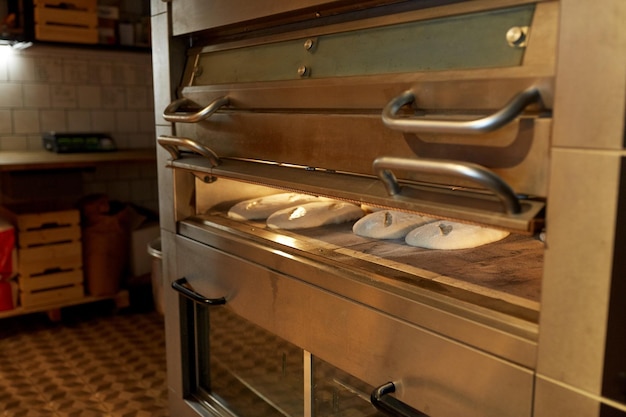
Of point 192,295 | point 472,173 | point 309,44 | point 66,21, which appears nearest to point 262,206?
point 192,295

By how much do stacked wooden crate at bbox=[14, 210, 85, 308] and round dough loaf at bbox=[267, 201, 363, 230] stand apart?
1811mm

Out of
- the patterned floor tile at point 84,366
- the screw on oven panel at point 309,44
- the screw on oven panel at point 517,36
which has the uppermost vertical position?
the screw on oven panel at point 309,44

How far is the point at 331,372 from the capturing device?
3.63 ft

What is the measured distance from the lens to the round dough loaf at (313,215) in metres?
1.32

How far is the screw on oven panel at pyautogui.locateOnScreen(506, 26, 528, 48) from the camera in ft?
2.38

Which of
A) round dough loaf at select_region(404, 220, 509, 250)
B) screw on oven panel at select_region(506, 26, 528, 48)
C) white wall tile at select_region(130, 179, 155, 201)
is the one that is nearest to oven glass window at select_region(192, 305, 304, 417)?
round dough loaf at select_region(404, 220, 509, 250)

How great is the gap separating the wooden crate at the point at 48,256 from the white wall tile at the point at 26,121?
0.57 metres

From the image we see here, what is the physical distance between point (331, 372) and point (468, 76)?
23.4 inches

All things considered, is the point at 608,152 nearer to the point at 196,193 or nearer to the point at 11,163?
the point at 196,193

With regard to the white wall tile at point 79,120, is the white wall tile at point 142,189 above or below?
below

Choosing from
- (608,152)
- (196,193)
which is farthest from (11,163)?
(608,152)

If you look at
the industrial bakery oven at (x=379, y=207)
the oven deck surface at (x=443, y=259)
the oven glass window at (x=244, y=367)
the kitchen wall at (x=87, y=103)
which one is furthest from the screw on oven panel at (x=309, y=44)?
the kitchen wall at (x=87, y=103)

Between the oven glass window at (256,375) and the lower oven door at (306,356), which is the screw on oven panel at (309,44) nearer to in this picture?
the lower oven door at (306,356)

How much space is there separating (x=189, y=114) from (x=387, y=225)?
0.49m
